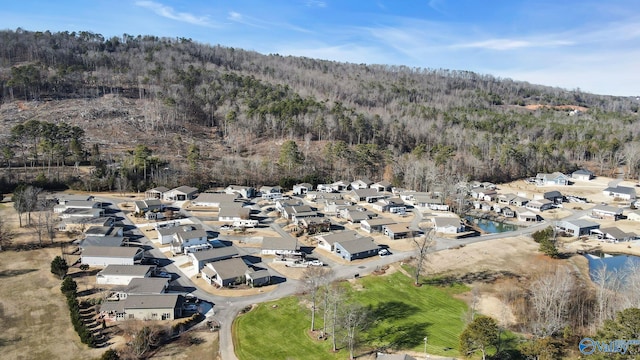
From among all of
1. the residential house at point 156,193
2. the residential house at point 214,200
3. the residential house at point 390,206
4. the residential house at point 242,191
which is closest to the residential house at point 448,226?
the residential house at point 390,206

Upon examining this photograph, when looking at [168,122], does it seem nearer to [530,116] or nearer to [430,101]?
[430,101]

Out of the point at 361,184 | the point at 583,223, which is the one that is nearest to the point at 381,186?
the point at 361,184

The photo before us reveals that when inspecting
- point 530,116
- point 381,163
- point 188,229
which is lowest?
point 188,229

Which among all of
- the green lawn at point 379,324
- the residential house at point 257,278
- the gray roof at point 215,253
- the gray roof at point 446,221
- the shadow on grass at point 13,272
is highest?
the gray roof at point 446,221

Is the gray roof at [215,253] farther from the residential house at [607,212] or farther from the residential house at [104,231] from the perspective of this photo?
the residential house at [607,212]

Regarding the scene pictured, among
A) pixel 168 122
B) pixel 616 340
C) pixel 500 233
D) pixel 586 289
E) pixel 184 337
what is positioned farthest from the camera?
pixel 168 122

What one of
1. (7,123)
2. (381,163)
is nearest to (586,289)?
(381,163)
